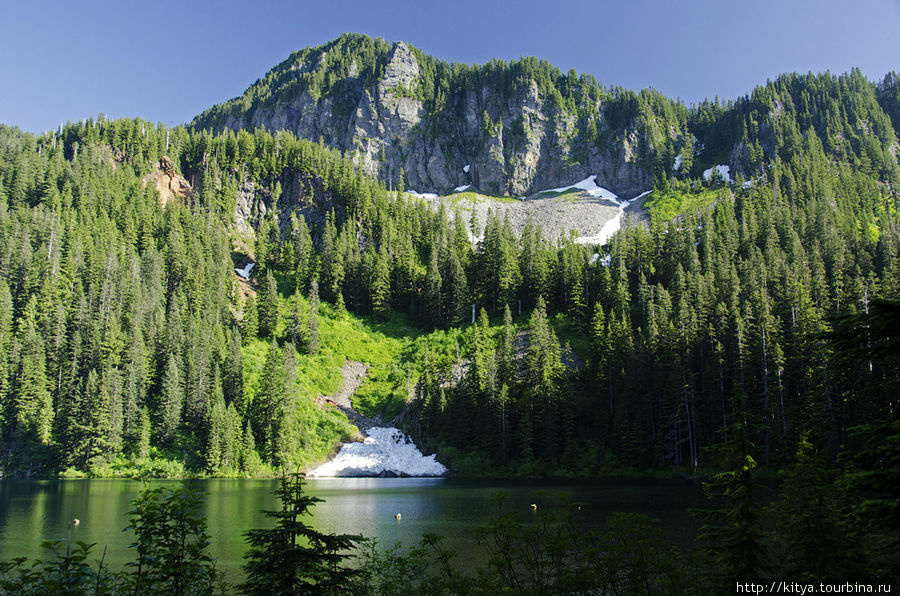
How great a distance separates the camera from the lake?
27438 mm

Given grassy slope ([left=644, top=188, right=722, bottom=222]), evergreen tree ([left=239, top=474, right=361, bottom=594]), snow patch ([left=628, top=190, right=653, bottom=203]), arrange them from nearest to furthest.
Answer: evergreen tree ([left=239, top=474, right=361, bottom=594]), grassy slope ([left=644, top=188, right=722, bottom=222]), snow patch ([left=628, top=190, right=653, bottom=203])

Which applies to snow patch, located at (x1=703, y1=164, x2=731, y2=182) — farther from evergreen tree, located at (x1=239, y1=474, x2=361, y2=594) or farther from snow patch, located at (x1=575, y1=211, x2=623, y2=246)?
evergreen tree, located at (x1=239, y1=474, x2=361, y2=594)

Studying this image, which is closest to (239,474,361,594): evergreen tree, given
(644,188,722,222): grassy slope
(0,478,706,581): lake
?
(0,478,706,581): lake

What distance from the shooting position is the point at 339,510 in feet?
129

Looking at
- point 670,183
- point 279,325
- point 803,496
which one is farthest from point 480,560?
point 670,183

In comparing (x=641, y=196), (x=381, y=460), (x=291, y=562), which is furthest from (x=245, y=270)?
(x=641, y=196)

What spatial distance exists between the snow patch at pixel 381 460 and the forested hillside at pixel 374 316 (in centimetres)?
263

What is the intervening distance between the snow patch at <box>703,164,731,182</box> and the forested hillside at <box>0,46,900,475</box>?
2961 centimetres

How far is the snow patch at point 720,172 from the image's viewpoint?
18062cm

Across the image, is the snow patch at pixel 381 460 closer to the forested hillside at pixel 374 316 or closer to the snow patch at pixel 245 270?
the forested hillside at pixel 374 316

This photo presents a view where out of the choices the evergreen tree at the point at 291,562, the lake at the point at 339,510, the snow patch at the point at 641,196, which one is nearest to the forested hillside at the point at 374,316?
the lake at the point at 339,510

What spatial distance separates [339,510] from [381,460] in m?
36.5

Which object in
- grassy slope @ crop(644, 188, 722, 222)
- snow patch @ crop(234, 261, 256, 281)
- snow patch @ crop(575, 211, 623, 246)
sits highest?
grassy slope @ crop(644, 188, 722, 222)

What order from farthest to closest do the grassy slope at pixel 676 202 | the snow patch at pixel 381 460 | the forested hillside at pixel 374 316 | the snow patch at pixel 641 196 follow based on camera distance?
the snow patch at pixel 641 196 < the grassy slope at pixel 676 202 < the snow patch at pixel 381 460 < the forested hillside at pixel 374 316
